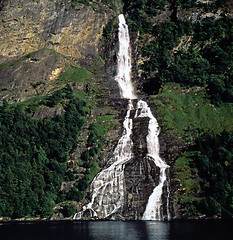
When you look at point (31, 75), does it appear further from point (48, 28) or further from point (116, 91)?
point (116, 91)

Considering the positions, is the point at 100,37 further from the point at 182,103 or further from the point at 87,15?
the point at 182,103

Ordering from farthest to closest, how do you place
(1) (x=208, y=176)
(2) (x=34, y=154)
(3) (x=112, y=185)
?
(2) (x=34, y=154)
(3) (x=112, y=185)
(1) (x=208, y=176)

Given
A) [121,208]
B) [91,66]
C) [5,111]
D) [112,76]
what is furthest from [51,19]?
[121,208]

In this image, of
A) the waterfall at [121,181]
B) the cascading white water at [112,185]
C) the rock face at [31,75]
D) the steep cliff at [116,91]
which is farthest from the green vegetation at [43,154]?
the rock face at [31,75]

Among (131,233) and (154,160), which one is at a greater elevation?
(154,160)

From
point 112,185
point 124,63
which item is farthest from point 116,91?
point 112,185

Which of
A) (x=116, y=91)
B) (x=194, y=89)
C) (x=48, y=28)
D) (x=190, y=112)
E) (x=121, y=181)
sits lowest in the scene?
(x=121, y=181)

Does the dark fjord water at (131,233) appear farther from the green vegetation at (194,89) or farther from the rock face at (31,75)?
the rock face at (31,75)
